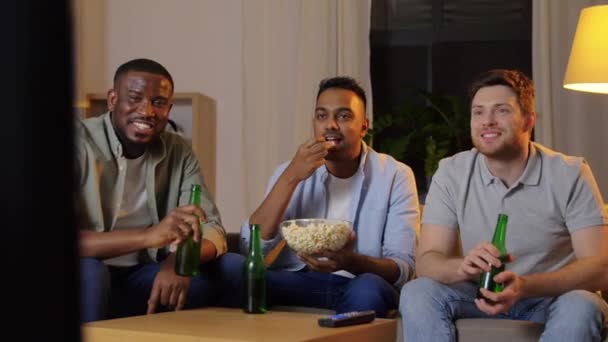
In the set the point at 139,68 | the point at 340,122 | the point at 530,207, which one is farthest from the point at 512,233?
the point at 139,68

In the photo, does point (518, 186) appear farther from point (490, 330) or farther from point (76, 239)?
point (76, 239)

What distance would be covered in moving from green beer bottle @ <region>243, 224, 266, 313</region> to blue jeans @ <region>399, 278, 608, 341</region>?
0.40m

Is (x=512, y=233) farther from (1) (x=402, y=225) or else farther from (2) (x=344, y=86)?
(2) (x=344, y=86)

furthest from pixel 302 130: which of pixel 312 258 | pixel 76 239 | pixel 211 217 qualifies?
pixel 76 239

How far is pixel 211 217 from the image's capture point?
2.84 metres

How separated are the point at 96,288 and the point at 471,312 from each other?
3.12 ft

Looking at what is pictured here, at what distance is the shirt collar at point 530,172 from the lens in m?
2.34

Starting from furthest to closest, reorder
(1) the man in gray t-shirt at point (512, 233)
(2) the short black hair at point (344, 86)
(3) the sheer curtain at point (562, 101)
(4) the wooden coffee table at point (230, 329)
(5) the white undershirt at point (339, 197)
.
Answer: (3) the sheer curtain at point (562, 101) < (2) the short black hair at point (344, 86) < (5) the white undershirt at point (339, 197) < (1) the man in gray t-shirt at point (512, 233) < (4) the wooden coffee table at point (230, 329)

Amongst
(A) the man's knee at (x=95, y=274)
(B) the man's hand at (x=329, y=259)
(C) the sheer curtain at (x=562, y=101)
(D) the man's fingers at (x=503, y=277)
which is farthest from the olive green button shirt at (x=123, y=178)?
(C) the sheer curtain at (x=562, y=101)

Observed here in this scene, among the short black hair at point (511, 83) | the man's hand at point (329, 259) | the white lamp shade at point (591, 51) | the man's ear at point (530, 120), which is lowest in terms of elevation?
the man's hand at point (329, 259)

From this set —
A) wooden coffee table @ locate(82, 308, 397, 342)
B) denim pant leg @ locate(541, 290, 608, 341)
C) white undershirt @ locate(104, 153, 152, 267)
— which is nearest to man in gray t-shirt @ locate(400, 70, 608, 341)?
denim pant leg @ locate(541, 290, 608, 341)

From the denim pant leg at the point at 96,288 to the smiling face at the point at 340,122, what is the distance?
Answer: 813 millimetres

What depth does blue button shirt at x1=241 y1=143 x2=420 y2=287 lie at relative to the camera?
282cm

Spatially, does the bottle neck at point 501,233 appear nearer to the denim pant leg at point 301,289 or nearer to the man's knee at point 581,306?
the man's knee at point 581,306
